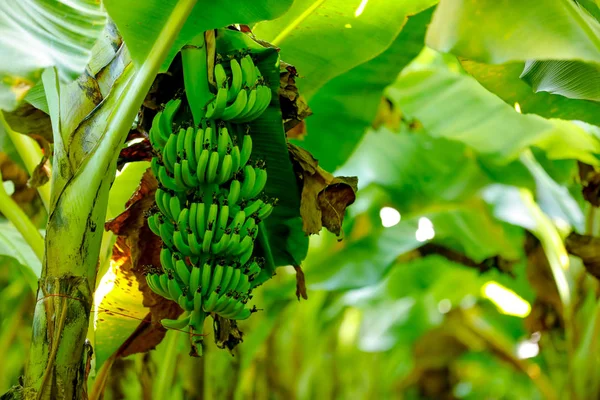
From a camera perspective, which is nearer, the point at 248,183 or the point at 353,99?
the point at 248,183

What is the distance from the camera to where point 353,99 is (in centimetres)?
134

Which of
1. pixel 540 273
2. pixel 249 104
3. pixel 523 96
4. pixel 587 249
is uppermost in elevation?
pixel 249 104

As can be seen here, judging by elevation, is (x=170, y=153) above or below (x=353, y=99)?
above

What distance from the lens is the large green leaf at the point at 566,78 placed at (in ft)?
3.45

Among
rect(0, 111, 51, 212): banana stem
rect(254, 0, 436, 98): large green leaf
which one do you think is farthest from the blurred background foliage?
rect(0, 111, 51, 212): banana stem

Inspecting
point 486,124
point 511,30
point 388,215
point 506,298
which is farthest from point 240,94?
point 506,298

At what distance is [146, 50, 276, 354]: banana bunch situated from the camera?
814 mm

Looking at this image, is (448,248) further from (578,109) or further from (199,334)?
(199,334)

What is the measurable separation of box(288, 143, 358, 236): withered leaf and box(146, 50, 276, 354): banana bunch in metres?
0.08

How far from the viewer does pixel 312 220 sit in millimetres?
931

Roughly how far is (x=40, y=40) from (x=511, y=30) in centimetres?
72

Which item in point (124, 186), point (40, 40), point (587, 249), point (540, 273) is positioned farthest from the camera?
point (540, 273)

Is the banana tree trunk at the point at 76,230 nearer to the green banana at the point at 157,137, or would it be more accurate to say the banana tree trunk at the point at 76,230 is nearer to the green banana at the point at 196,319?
the green banana at the point at 157,137

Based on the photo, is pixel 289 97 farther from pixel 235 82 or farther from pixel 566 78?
pixel 566 78
